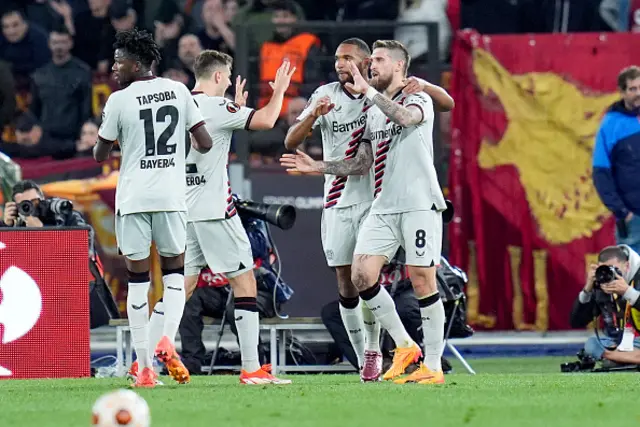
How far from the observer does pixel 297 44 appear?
14922mm

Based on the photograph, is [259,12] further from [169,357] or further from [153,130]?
[169,357]

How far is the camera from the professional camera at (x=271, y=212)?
11.1 m

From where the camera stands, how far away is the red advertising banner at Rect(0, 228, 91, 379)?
36.0 ft

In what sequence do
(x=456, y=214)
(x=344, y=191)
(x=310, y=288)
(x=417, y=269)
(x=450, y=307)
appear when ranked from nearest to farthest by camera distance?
1. (x=417, y=269)
2. (x=344, y=191)
3. (x=450, y=307)
4. (x=310, y=288)
5. (x=456, y=214)

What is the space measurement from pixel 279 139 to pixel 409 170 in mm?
5314

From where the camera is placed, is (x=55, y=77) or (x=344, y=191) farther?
(x=55, y=77)

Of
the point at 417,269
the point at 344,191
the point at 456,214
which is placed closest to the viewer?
the point at 417,269

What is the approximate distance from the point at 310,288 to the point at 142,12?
487cm

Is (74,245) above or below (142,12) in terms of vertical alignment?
below

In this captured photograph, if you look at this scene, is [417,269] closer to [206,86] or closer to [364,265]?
[364,265]

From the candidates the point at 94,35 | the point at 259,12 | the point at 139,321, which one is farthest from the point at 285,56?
the point at 139,321

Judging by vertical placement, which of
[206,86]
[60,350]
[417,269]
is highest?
[206,86]

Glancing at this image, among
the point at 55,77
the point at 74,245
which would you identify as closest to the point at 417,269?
the point at 74,245

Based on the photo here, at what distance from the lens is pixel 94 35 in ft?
58.3
